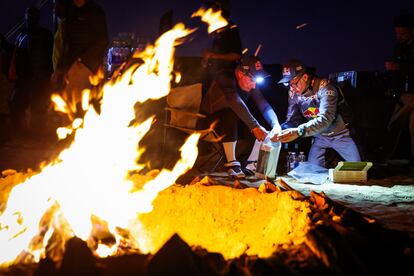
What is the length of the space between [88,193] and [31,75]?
18.4 feet

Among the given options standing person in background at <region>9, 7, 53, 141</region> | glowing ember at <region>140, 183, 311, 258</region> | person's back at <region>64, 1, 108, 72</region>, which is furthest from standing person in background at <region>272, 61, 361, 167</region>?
standing person in background at <region>9, 7, 53, 141</region>

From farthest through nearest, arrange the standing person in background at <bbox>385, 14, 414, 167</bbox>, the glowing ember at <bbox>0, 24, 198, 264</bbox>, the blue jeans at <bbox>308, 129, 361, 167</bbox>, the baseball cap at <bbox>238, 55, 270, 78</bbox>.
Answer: the standing person in background at <bbox>385, 14, 414, 167</bbox> < the baseball cap at <bbox>238, 55, 270, 78</bbox> < the blue jeans at <bbox>308, 129, 361, 167</bbox> < the glowing ember at <bbox>0, 24, 198, 264</bbox>

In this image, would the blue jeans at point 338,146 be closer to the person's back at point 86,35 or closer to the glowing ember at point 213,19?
the glowing ember at point 213,19

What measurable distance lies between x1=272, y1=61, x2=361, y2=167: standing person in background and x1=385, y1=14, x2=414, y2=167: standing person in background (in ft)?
4.40

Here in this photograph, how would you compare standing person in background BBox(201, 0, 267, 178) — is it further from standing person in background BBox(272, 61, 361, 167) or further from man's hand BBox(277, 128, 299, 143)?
standing person in background BBox(272, 61, 361, 167)

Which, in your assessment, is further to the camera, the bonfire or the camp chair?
the camp chair

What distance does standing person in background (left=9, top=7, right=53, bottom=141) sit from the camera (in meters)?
8.27

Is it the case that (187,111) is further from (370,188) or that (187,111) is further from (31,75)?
(31,75)

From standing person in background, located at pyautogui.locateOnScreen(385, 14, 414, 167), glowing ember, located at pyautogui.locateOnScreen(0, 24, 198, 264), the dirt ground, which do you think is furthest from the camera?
standing person in background, located at pyautogui.locateOnScreen(385, 14, 414, 167)

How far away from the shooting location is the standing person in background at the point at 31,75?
27.1ft

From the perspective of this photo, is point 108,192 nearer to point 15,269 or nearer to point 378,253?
point 15,269

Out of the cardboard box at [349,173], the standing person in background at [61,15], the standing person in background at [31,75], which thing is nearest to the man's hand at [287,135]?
the cardboard box at [349,173]

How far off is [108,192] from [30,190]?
0.71 metres

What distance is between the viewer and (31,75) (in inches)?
342
